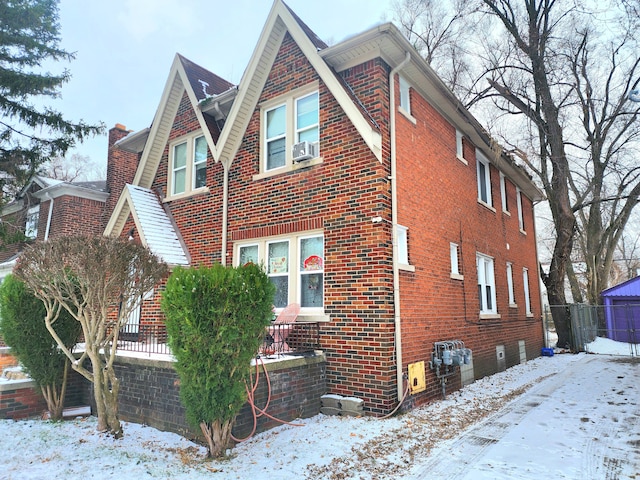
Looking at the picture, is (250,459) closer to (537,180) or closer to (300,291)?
(300,291)

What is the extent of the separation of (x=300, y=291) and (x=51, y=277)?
4.17 meters

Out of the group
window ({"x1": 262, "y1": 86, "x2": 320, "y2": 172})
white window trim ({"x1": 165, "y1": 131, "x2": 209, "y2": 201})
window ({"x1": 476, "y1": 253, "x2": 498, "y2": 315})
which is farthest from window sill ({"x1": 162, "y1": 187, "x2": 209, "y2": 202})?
window ({"x1": 476, "y1": 253, "x2": 498, "y2": 315})

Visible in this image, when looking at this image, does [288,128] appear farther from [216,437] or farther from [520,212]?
[520,212]

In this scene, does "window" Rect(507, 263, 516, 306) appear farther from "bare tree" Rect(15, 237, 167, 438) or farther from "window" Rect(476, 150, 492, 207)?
"bare tree" Rect(15, 237, 167, 438)

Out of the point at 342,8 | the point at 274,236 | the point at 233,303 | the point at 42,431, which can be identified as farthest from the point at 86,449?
the point at 342,8

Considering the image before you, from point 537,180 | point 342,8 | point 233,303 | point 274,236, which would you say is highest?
point 342,8

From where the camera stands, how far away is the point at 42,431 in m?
6.23

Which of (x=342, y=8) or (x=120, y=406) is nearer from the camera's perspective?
(x=120, y=406)

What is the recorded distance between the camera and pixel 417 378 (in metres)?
7.77

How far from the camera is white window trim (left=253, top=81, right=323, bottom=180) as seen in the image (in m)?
8.63

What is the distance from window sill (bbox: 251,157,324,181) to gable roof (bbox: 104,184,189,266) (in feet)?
8.82

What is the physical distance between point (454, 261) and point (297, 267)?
402 cm

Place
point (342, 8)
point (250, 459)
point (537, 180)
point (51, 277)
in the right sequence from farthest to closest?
point (537, 180) < point (342, 8) < point (51, 277) < point (250, 459)

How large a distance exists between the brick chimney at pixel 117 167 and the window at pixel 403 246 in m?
11.6
